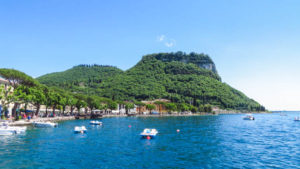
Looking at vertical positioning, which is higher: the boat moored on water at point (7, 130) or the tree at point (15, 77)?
the tree at point (15, 77)

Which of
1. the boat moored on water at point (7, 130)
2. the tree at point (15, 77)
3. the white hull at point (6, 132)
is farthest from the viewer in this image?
the tree at point (15, 77)

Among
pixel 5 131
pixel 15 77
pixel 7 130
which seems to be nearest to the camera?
pixel 5 131

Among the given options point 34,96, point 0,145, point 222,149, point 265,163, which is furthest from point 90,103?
point 265,163

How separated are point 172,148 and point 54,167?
21.1m

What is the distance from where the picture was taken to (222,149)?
39.2 m

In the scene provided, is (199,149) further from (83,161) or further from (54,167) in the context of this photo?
(54,167)

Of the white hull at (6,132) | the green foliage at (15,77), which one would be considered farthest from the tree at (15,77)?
the white hull at (6,132)

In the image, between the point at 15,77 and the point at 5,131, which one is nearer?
the point at 5,131

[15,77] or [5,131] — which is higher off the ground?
[15,77]

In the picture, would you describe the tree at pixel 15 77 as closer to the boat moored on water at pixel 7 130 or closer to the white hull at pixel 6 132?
the boat moored on water at pixel 7 130

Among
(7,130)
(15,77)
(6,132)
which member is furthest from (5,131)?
A: (15,77)

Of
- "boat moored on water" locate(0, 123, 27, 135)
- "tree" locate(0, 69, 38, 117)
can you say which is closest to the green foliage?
"tree" locate(0, 69, 38, 117)

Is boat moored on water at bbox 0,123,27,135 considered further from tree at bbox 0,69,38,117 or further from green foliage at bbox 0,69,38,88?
green foliage at bbox 0,69,38,88

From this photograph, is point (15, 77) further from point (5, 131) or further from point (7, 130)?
point (5, 131)
